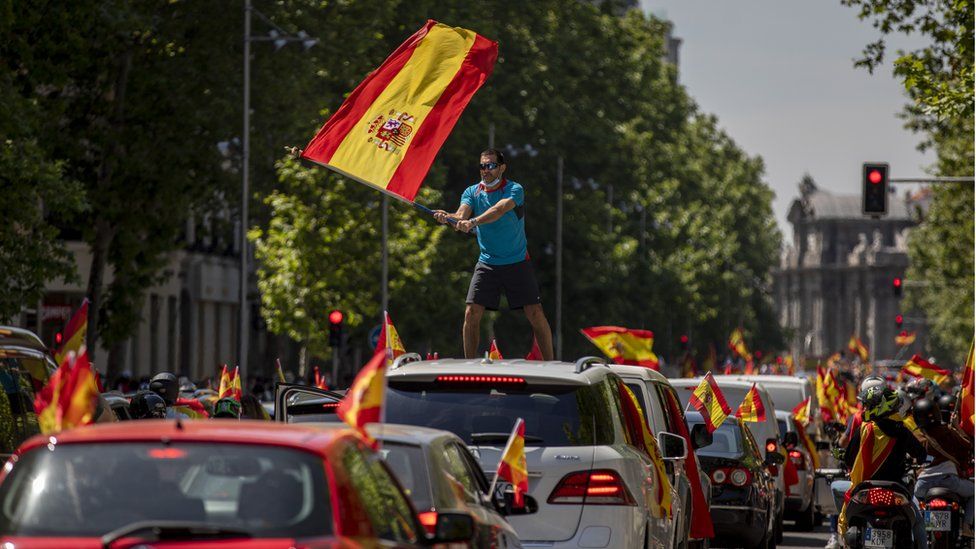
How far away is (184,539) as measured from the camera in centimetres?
741

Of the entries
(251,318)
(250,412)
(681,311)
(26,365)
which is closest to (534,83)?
(251,318)

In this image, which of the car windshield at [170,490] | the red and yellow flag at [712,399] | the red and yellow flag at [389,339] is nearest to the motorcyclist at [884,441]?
the red and yellow flag at [389,339]

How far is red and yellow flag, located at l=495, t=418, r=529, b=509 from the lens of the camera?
11.1 metres

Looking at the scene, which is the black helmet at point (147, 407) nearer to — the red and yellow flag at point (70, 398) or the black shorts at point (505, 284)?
the black shorts at point (505, 284)

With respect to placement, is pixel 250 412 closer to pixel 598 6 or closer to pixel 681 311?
pixel 598 6

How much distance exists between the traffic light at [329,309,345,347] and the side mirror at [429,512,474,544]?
119 feet

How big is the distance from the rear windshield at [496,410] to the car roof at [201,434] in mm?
3747

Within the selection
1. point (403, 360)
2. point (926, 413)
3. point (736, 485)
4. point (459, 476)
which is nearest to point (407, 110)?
point (926, 413)

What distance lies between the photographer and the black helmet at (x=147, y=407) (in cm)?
1695

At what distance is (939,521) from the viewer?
16.4 m

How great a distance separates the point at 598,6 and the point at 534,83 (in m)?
9.75

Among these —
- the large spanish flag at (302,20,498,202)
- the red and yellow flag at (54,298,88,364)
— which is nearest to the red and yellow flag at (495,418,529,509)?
the large spanish flag at (302,20,498,202)

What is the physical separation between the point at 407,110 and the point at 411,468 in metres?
7.68

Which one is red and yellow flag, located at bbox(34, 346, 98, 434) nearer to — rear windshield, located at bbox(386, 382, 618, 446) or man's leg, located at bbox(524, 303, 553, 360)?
rear windshield, located at bbox(386, 382, 618, 446)
